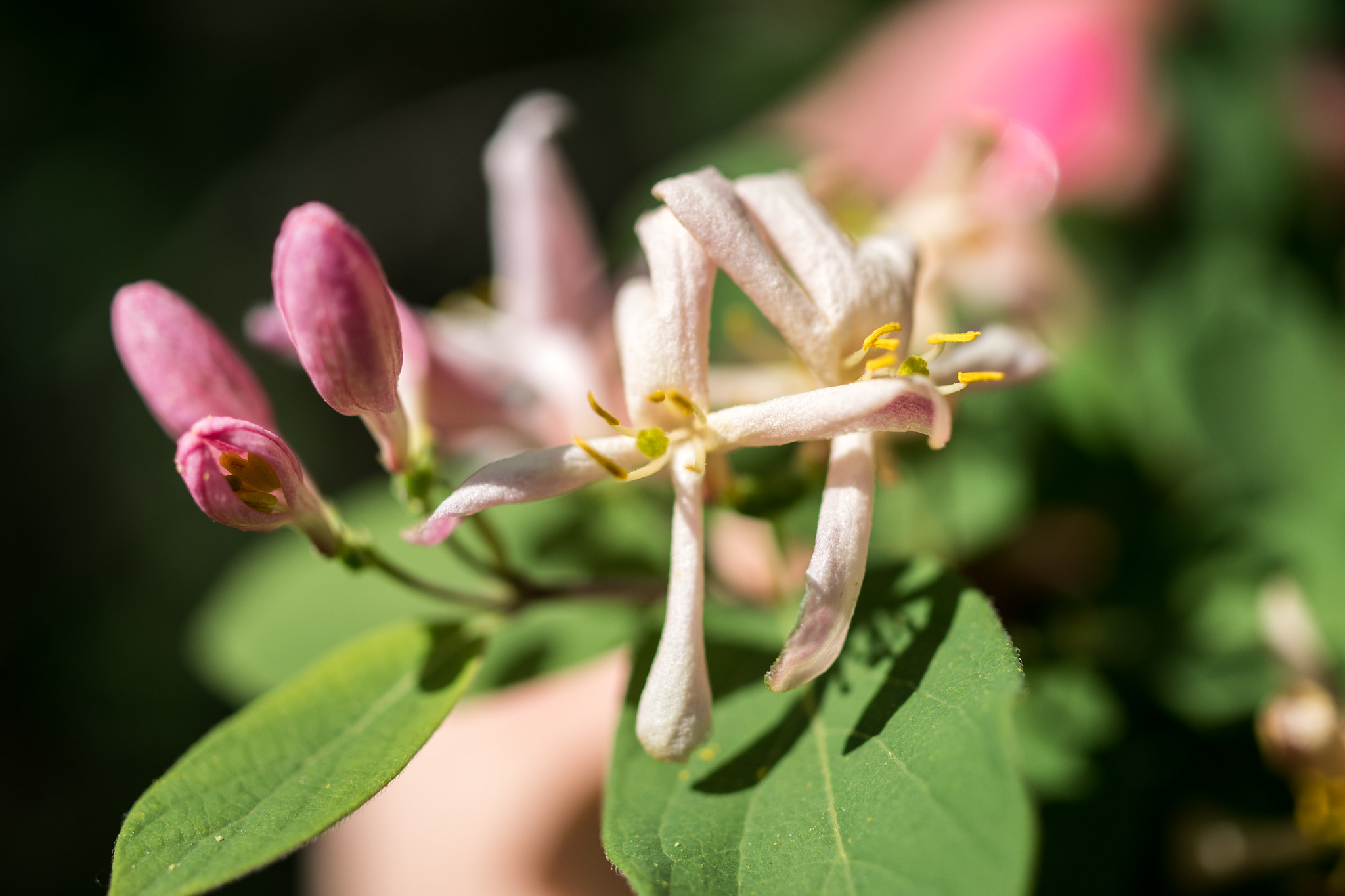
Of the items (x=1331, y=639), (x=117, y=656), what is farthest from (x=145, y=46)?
(x=1331, y=639)

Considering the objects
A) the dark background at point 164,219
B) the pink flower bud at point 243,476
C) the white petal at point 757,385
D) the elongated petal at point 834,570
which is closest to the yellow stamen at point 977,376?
the elongated petal at point 834,570

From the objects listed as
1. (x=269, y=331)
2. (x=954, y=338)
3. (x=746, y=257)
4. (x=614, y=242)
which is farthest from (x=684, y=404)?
(x=614, y=242)

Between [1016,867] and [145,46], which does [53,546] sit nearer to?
[145,46]

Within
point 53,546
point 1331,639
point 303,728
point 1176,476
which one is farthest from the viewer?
point 53,546

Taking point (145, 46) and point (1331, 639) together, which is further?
point (145, 46)

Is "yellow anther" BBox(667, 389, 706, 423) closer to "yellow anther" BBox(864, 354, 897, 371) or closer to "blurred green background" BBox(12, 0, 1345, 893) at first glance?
"yellow anther" BBox(864, 354, 897, 371)

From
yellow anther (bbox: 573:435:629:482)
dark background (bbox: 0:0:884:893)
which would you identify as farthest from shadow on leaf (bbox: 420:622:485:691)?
dark background (bbox: 0:0:884:893)
